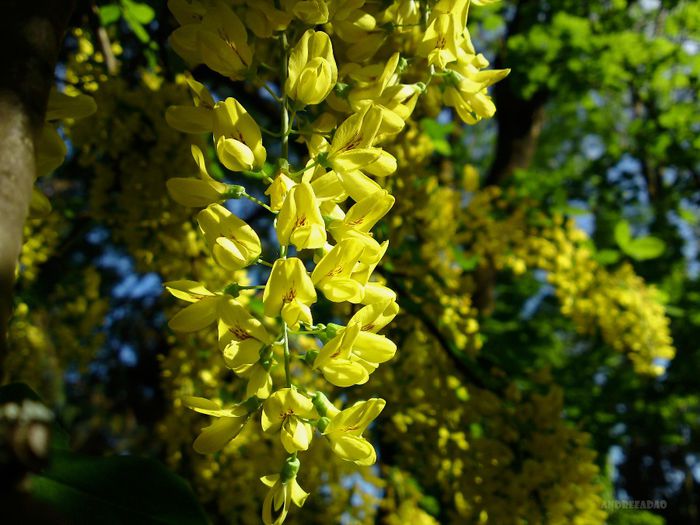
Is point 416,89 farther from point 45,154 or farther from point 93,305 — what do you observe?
point 93,305

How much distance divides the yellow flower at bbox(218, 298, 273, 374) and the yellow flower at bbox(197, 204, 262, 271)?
55 mm

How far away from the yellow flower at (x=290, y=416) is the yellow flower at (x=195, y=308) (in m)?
Result: 0.15

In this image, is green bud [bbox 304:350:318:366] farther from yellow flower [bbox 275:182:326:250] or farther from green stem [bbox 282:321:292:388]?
yellow flower [bbox 275:182:326:250]

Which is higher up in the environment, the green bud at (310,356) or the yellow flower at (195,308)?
the yellow flower at (195,308)

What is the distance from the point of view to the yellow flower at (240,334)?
86 cm

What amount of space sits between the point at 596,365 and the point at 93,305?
11.4 feet

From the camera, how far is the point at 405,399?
2.51m

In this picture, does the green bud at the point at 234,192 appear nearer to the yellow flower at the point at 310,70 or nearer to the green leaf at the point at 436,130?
the yellow flower at the point at 310,70

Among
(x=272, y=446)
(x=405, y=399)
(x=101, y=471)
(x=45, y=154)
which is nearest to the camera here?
(x=101, y=471)

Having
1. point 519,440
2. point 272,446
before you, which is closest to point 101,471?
point 519,440

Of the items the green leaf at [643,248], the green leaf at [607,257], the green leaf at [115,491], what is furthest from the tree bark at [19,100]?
the green leaf at [643,248]

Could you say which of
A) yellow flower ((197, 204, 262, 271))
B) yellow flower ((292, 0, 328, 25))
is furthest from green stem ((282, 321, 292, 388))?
yellow flower ((292, 0, 328, 25))

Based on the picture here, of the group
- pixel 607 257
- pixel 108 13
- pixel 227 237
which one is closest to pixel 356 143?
pixel 227 237

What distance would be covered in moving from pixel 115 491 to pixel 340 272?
0.38m
